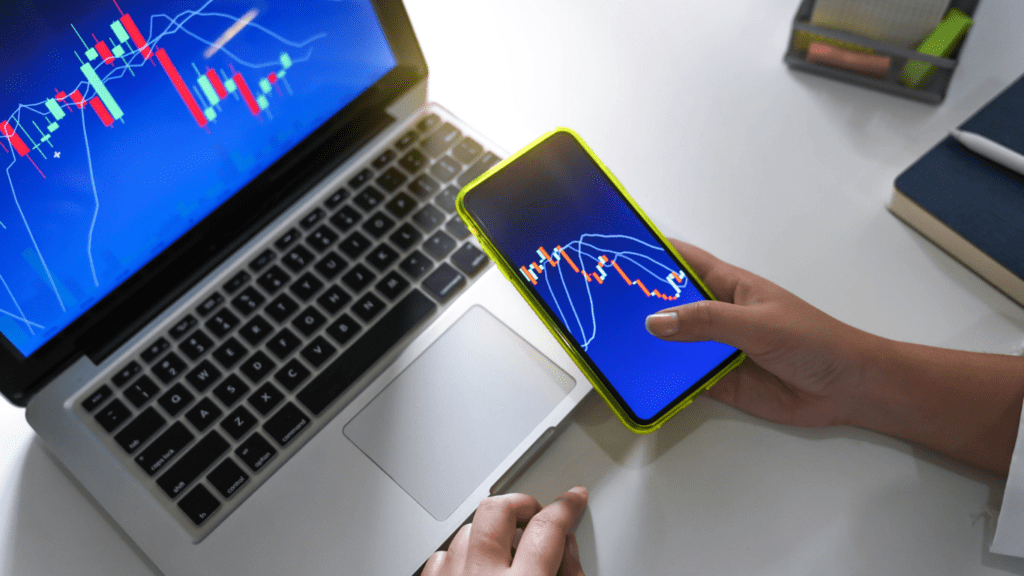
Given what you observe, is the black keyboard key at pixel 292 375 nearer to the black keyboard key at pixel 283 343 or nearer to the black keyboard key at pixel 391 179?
the black keyboard key at pixel 283 343

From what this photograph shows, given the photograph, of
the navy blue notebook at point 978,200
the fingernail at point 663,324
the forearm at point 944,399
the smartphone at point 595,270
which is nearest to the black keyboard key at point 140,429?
the smartphone at point 595,270

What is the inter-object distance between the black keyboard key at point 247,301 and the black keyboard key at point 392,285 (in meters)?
0.11

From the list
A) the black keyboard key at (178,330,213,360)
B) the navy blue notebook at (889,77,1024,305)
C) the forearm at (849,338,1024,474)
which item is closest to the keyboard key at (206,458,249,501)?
the black keyboard key at (178,330,213,360)

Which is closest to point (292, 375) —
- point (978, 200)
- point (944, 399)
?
point (944, 399)

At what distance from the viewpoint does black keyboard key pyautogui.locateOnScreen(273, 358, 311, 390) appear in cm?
60

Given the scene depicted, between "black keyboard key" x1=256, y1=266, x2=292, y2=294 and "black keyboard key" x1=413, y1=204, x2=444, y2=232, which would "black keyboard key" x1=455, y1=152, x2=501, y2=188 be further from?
"black keyboard key" x1=256, y1=266, x2=292, y2=294

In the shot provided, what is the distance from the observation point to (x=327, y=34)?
64 cm

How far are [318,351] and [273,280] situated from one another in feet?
0.28

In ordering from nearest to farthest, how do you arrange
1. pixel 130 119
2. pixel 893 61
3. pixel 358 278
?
pixel 130 119, pixel 358 278, pixel 893 61

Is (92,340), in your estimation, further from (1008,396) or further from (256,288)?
(1008,396)

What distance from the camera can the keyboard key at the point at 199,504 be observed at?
55cm

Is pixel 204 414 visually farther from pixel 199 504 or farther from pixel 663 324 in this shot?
pixel 663 324

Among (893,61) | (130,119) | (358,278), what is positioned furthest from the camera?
(893,61)

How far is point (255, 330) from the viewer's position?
0.61 meters
